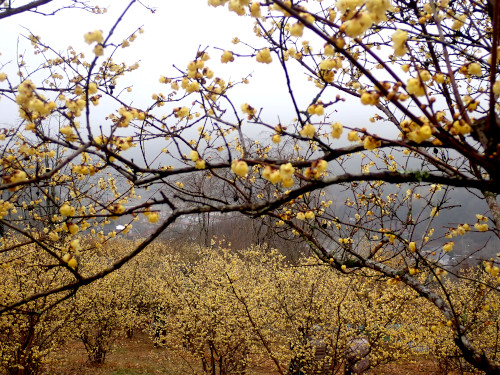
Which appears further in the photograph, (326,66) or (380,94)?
(326,66)

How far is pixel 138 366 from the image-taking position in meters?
11.2

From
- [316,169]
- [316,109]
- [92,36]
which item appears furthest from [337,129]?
[92,36]

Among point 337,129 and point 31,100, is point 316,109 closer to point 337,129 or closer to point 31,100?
point 337,129

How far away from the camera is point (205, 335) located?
26.2 feet

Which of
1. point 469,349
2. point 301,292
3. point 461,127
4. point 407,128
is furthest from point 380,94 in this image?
point 301,292

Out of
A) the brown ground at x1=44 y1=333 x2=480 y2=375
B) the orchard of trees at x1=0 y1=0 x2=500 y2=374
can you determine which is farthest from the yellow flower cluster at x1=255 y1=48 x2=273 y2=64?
Result: the brown ground at x1=44 y1=333 x2=480 y2=375

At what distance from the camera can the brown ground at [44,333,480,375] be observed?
10352mm

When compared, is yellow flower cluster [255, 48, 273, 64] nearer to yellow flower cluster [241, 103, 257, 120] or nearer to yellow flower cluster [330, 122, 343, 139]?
yellow flower cluster [241, 103, 257, 120]

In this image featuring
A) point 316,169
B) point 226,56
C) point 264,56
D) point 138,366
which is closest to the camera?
point 316,169

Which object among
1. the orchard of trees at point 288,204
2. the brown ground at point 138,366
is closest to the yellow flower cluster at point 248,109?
the orchard of trees at point 288,204

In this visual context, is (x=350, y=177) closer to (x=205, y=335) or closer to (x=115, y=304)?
(x=205, y=335)

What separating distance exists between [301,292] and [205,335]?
2570 mm

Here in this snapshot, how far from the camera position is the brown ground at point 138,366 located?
1035 cm

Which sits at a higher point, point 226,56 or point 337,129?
point 226,56
